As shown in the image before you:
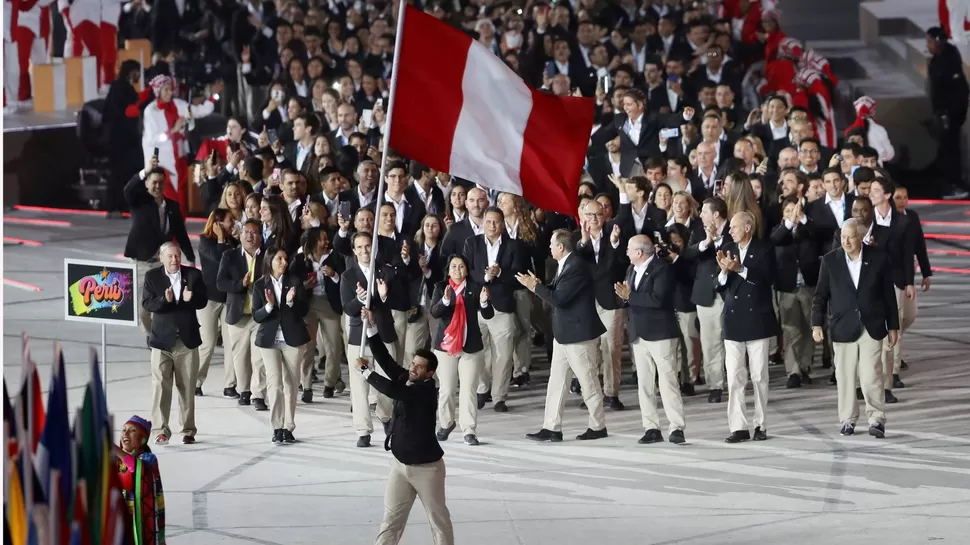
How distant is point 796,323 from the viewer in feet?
49.2

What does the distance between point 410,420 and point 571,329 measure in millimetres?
3575

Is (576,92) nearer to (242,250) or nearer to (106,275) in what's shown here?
(242,250)

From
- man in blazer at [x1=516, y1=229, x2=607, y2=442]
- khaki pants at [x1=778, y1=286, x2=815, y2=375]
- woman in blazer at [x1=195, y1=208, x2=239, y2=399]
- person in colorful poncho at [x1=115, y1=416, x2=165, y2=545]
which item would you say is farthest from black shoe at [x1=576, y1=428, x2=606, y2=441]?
person in colorful poncho at [x1=115, y1=416, x2=165, y2=545]

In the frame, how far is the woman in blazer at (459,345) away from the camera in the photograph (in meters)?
13.2

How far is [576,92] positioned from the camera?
18500 mm

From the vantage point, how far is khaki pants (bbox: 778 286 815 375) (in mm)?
14961

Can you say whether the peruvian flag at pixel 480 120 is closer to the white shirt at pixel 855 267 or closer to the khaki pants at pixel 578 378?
the khaki pants at pixel 578 378

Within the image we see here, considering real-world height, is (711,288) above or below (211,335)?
above

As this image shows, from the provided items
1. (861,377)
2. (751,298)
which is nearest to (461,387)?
(751,298)

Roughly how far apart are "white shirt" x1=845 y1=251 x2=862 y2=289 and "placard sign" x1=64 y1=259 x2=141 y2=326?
550cm

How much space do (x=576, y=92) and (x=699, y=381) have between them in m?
4.43

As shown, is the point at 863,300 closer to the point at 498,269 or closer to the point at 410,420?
the point at 498,269

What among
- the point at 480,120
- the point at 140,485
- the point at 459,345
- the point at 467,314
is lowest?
the point at 140,485

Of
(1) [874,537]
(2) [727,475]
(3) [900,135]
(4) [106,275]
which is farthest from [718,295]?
(3) [900,135]
